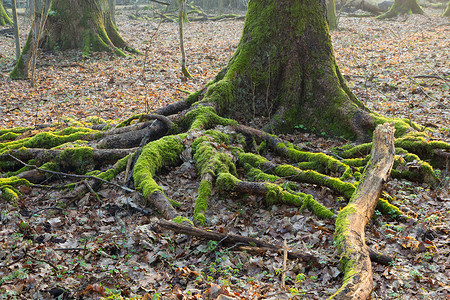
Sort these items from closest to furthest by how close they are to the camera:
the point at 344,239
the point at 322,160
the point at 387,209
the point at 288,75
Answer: the point at 344,239
the point at 387,209
the point at 322,160
the point at 288,75

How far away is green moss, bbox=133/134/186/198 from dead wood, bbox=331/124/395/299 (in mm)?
2639

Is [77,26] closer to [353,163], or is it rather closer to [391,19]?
[353,163]

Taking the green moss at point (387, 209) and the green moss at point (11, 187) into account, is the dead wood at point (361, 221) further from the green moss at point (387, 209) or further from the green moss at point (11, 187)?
the green moss at point (11, 187)

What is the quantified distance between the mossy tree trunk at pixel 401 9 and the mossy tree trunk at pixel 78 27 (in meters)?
18.4

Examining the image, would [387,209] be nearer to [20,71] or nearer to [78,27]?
[20,71]

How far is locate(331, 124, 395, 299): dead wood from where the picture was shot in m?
3.33

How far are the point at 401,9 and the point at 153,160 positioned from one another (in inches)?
987

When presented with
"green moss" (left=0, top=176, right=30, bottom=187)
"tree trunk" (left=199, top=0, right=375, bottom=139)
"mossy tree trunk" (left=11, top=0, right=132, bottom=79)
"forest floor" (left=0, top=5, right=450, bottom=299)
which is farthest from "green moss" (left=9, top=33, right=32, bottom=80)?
"tree trunk" (left=199, top=0, right=375, bottom=139)

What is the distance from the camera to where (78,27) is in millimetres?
16859

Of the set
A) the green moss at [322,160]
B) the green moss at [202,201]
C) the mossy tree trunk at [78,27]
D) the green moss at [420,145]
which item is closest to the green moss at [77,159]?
the green moss at [202,201]

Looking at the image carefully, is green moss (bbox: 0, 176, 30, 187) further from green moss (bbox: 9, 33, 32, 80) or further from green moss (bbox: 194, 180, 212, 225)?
green moss (bbox: 9, 33, 32, 80)

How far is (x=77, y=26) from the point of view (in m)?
16.8

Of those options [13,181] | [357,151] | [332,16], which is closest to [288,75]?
[357,151]

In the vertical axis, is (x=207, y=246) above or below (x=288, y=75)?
below
